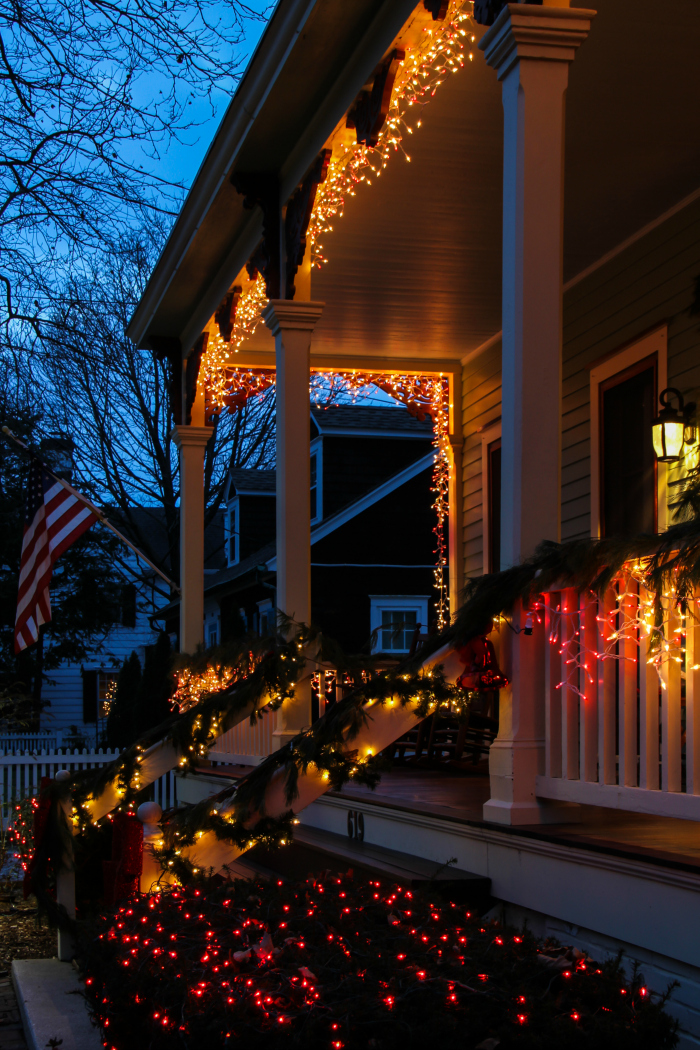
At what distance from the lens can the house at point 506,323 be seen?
3430 mm

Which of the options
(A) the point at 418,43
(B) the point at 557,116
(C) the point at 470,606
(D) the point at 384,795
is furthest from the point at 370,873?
(A) the point at 418,43

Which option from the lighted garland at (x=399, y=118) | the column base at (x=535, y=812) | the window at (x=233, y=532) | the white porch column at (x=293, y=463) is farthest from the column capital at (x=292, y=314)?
the window at (x=233, y=532)

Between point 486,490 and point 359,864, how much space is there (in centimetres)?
583

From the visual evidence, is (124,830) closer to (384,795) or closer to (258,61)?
(384,795)

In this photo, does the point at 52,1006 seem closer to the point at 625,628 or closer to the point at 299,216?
the point at 625,628

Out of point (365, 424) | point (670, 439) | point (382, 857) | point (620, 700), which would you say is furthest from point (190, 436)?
point (365, 424)

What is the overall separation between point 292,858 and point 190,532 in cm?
506

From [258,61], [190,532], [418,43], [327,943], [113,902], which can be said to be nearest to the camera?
[327,943]

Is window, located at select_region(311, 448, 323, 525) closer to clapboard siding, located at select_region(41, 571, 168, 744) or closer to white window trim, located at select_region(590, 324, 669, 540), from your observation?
clapboard siding, located at select_region(41, 571, 168, 744)

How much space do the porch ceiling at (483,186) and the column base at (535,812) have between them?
351cm

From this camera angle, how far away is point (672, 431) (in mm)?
6539

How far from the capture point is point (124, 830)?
4699mm

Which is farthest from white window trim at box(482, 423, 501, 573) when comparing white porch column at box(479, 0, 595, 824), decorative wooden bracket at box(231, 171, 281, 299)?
white porch column at box(479, 0, 595, 824)

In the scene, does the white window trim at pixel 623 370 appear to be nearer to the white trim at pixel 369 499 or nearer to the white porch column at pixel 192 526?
the white porch column at pixel 192 526
